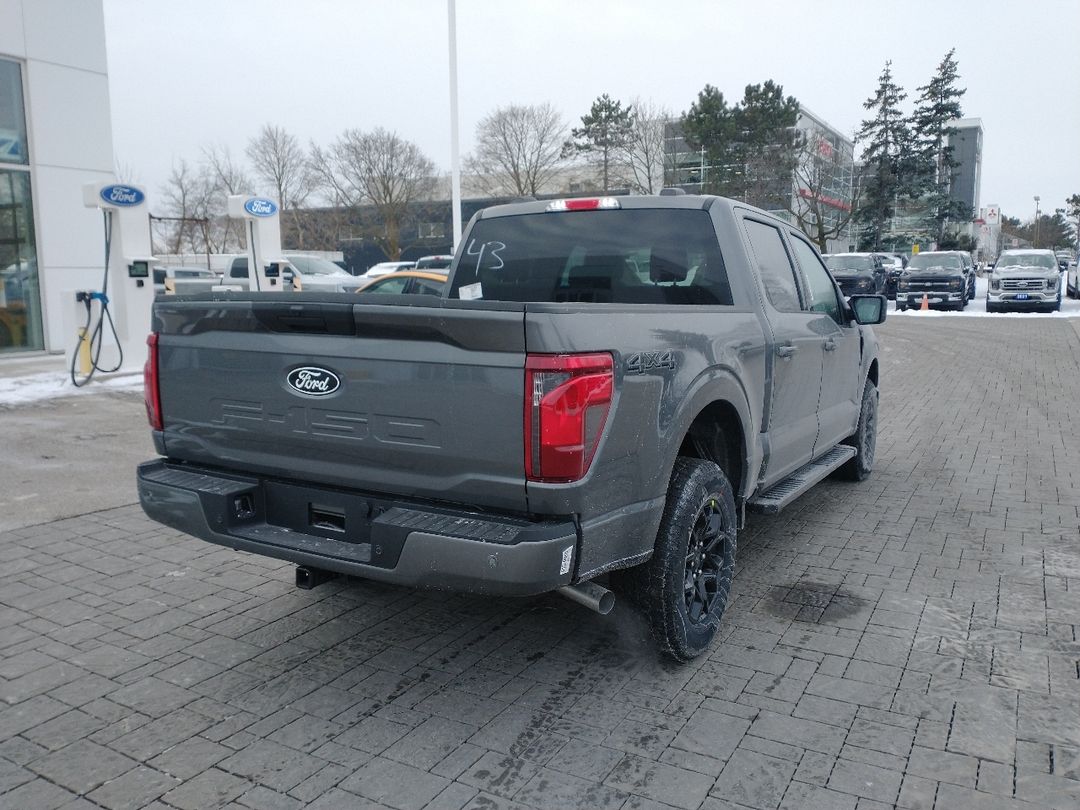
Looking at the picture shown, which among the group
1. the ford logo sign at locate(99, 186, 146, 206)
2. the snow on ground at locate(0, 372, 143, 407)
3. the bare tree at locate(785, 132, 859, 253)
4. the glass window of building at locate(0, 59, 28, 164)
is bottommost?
the snow on ground at locate(0, 372, 143, 407)

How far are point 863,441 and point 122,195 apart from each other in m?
10.6

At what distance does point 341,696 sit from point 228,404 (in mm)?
1248

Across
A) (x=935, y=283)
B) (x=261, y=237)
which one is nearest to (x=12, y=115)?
(x=261, y=237)

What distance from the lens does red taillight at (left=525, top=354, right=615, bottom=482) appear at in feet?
9.37

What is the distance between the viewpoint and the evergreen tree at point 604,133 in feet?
190

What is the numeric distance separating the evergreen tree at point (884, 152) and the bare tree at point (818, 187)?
2763mm

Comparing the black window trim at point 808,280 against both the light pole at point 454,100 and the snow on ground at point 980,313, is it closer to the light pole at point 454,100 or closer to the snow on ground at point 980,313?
the light pole at point 454,100

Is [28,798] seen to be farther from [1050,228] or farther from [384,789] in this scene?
[1050,228]

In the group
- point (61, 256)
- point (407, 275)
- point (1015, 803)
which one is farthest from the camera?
point (61, 256)

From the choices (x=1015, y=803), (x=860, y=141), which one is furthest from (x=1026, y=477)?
(x=860, y=141)

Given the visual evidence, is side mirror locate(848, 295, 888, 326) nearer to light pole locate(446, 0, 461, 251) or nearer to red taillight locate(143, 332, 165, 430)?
red taillight locate(143, 332, 165, 430)

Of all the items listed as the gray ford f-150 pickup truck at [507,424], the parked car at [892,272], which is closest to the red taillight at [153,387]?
the gray ford f-150 pickup truck at [507,424]

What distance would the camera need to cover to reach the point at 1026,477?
714 cm

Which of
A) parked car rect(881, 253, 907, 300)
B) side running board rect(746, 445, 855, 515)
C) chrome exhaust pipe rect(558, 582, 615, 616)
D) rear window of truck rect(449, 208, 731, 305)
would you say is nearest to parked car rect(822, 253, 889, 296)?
parked car rect(881, 253, 907, 300)
